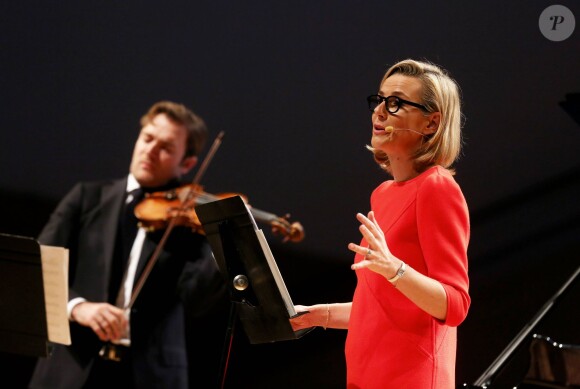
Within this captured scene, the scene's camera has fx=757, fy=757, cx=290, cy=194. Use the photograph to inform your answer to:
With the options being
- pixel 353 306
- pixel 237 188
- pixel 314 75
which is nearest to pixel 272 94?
pixel 314 75

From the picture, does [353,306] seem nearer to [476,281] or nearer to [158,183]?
[476,281]

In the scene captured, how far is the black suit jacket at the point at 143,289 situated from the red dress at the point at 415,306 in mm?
1620

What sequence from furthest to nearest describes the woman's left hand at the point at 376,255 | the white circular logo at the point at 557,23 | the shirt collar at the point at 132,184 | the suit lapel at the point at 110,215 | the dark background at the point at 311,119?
the shirt collar at the point at 132,184 → the suit lapel at the point at 110,215 → the dark background at the point at 311,119 → the white circular logo at the point at 557,23 → the woman's left hand at the point at 376,255

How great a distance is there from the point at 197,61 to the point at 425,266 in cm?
226

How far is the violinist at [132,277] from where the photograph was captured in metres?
2.94

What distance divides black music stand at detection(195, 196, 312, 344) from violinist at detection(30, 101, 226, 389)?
1328 mm

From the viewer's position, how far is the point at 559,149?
9.70 ft

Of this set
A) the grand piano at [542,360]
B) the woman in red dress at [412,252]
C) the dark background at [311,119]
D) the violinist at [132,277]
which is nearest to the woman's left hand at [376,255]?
the woman in red dress at [412,252]

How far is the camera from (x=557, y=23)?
2834 mm

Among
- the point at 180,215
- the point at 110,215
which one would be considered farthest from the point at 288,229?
the point at 110,215

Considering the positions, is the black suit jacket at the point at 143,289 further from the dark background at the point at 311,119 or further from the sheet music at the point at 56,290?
the sheet music at the point at 56,290

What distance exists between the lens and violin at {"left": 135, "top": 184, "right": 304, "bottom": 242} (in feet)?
10.3

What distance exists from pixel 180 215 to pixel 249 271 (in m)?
1.54

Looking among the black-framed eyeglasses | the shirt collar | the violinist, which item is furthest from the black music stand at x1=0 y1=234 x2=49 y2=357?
the black-framed eyeglasses
